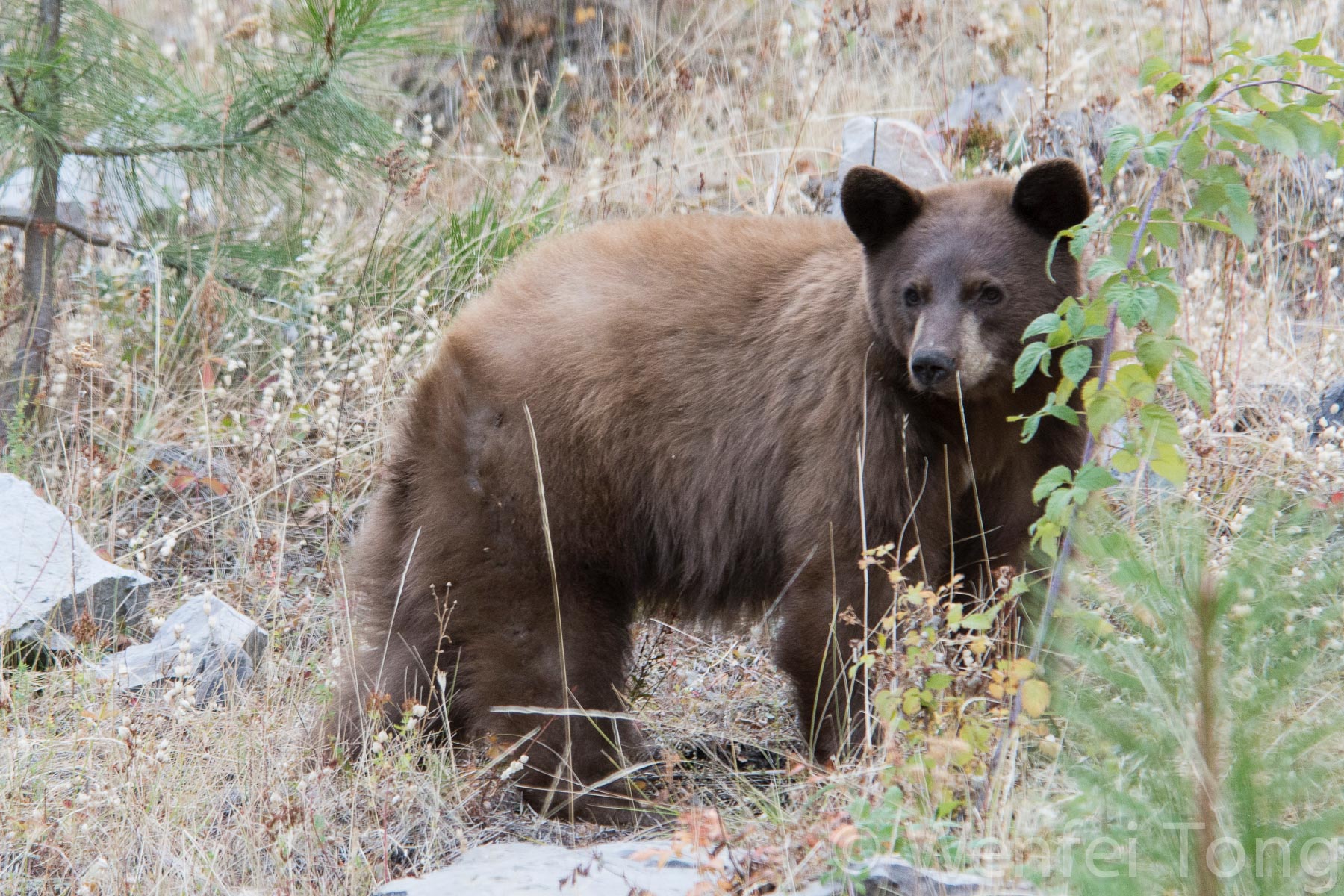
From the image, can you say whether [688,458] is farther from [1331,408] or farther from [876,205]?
[1331,408]

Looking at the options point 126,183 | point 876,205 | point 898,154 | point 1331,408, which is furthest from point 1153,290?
point 126,183

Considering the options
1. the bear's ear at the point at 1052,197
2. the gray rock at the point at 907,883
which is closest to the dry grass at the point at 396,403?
the gray rock at the point at 907,883

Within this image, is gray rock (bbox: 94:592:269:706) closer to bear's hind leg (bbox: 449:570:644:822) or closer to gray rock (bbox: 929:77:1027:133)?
bear's hind leg (bbox: 449:570:644:822)

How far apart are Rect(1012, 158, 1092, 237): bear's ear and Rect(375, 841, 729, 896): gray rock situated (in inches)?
71.2

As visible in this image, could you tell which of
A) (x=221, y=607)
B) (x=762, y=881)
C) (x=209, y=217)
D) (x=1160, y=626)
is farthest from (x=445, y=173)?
(x=1160, y=626)

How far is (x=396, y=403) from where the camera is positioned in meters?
5.55

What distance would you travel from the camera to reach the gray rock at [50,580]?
4.37m

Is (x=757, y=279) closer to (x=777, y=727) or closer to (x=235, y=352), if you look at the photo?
(x=777, y=727)

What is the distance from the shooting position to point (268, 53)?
540cm

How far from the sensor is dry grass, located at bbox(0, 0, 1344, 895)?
3291 millimetres

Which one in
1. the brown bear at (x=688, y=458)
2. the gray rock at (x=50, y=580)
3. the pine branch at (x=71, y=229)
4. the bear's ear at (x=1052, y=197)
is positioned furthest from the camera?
the pine branch at (x=71, y=229)

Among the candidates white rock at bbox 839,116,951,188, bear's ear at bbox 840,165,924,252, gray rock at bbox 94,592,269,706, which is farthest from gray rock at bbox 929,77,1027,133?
gray rock at bbox 94,592,269,706

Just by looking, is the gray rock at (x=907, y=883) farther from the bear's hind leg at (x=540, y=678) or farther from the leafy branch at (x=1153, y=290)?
the bear's hind leg at (x=540, y=678)

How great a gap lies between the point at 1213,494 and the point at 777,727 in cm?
168
